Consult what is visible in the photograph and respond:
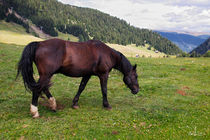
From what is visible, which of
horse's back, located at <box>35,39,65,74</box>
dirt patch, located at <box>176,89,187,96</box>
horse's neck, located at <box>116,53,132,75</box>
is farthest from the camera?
dirt patch, located at <box>176,89,187,96</box>

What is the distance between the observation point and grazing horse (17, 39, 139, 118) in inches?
292

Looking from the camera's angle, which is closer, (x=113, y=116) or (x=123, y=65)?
(x=113, y=116)

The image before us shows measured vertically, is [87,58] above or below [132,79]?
above

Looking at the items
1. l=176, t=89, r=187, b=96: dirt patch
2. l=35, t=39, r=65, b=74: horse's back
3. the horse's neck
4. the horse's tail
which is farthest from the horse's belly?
l=176, t=89, r=187, b=96: dirt patch

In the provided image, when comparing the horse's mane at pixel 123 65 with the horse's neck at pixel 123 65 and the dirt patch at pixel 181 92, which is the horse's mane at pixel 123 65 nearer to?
the horse's neck at pixel 123 65

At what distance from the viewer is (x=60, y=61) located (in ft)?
25.4

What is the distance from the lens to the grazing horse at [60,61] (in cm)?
743

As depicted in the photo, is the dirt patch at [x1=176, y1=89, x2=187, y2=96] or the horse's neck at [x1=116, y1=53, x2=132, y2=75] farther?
the dirt patch at [x1=176, y1=89, x2=187, y2=96]

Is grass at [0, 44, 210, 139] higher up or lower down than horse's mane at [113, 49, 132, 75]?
lower down

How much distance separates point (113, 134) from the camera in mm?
6707

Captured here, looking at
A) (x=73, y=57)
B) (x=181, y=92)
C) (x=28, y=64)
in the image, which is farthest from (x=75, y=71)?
(x=181, y=92)

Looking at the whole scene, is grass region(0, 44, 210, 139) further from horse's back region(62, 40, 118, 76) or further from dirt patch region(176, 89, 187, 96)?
horse's back region(62, 40, 118, 76)

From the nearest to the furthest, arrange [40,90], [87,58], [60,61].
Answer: [40,90] → [60,61] → [87,58]

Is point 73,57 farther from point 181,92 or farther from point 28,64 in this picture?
point 181,92
